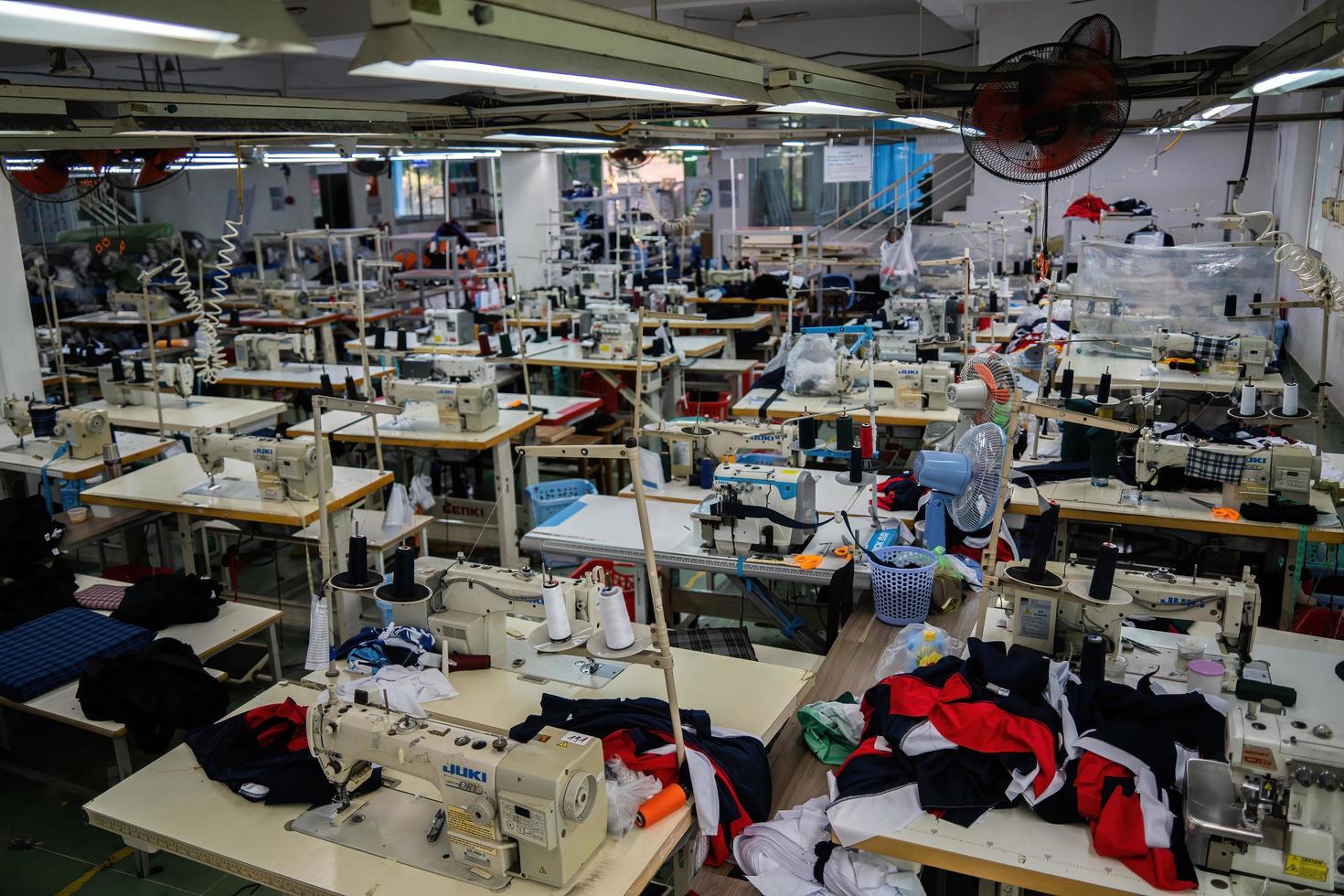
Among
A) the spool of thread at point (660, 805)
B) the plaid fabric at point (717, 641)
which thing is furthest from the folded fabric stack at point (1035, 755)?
the plaid fabric at point (717, 641)

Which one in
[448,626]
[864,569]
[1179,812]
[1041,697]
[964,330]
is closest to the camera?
[1179,812]

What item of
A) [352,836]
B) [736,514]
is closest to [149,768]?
[352,836]

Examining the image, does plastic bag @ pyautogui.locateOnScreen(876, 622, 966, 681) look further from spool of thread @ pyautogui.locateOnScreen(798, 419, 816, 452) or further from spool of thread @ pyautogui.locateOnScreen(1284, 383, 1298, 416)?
spool of thread @ pyautogui.locateOnScreen(1284, 383, 1298, 416)

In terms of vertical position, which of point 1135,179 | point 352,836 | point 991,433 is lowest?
point 352,836

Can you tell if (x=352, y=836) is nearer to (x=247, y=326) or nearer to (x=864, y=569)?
(x=864, y=569)

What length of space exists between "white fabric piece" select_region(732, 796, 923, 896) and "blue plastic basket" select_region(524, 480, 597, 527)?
2.84 m

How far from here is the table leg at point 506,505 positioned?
5.86 metres

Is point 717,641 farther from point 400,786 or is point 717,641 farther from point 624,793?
point 400,786

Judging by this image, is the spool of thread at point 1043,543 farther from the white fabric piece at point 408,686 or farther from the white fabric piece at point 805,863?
the white fabric piece at point 408,686

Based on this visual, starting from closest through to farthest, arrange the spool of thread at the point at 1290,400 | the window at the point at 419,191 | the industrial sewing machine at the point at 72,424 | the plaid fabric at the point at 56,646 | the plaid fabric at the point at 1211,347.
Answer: the plaid fabric at the point at 56,646, the spool of thread at the point at 1290,400, the industrial sewing machine at the point at 72,424, the plaid fabric at the point at 1211,347, the window at the point at 419,191

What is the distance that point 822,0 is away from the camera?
42.1ft

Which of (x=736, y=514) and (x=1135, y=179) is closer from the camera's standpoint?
(x=736, y=514)

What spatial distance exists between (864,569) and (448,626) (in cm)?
167

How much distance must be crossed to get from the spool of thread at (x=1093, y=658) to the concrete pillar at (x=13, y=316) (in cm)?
722
